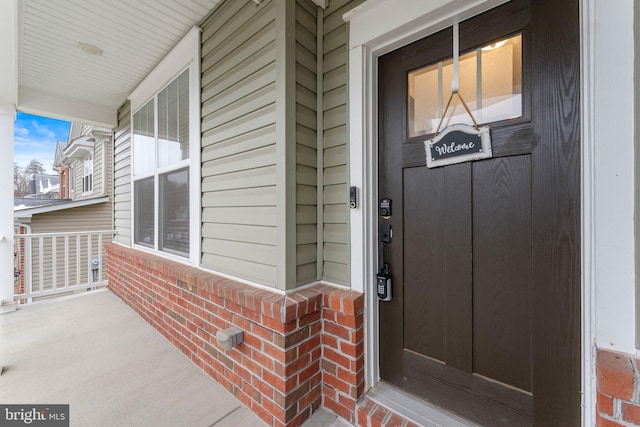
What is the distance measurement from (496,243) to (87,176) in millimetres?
9911

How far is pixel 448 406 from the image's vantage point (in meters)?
1.37

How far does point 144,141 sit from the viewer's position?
325 cm

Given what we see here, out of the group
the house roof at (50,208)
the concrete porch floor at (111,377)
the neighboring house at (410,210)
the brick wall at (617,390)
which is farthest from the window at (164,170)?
the house roof at (50,208)

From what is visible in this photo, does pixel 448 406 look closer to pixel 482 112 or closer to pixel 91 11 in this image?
pixel 482 112

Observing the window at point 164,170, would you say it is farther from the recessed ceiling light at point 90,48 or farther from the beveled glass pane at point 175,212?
the recessed ceiling light at point 90,48

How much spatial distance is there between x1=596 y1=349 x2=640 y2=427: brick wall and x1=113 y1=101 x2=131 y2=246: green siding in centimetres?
448

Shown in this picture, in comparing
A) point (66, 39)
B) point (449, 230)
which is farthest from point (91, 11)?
point (449, 230)

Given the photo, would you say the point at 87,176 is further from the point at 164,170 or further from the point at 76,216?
the point at 164,170

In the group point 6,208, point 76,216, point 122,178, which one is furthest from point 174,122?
point 76,216

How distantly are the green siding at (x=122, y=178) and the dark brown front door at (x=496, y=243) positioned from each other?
3.72 metres

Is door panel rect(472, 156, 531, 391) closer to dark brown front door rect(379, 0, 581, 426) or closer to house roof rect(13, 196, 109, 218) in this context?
dark brown front door rect(379, 0, 581, 426)

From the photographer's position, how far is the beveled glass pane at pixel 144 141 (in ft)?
10.1

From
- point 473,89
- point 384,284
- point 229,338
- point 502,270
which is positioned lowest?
point 229,338

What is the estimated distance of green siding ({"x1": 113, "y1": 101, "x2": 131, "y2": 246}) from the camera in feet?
12.0
